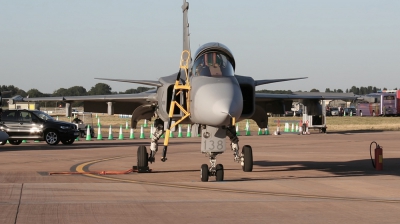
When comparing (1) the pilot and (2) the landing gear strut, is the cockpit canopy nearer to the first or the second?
(1) the pilot

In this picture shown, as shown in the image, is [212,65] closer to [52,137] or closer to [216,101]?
[216,101]

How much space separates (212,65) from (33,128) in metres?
17.9

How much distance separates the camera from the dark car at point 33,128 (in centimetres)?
3066

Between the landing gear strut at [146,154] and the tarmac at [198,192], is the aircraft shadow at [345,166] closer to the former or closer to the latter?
the tarmac at [198,192]

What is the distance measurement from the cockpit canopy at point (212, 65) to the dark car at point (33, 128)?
671 inches

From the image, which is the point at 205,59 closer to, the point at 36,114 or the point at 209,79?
the point at 209,79

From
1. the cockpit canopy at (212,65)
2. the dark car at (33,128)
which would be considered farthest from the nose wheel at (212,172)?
the dark car at (33,128)

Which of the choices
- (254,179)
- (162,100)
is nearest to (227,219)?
(254,179)

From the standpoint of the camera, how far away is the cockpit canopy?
1486cm

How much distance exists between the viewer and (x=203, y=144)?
14.6 metres

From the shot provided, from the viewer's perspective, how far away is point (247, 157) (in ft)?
55.8

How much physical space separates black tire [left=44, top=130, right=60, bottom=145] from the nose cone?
58.3ft

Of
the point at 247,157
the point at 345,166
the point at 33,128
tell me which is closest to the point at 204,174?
the point at 247,157

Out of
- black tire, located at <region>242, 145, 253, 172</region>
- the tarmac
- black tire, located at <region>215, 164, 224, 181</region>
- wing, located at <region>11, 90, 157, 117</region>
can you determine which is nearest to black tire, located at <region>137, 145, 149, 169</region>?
the tarmac
